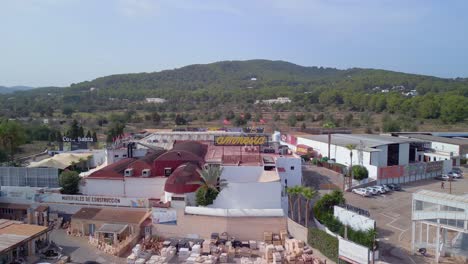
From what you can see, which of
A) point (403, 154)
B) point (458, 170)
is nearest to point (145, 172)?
point (403, 154)

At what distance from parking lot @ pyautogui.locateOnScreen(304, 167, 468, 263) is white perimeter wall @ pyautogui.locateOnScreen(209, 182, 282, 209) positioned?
8.44m

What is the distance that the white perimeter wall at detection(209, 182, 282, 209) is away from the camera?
33.0 m

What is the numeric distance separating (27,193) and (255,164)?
19.4 metres

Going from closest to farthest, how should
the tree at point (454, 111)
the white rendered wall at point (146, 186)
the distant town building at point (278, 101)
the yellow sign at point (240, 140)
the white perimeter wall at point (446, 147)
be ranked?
the white rendered wall at point (146, 186) → the yellow sign at point (240, 140) → the white perimeter wall at point (446, 147) → the tree at point (454, 111) → the distant town building at point (278, 101)

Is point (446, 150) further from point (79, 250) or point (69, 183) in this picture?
point (79, 250)

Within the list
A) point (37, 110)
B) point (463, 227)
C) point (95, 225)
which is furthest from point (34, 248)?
point (37, 110)

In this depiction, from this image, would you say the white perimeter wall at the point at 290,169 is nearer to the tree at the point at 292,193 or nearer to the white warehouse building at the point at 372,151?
the tree at the point at 292,193

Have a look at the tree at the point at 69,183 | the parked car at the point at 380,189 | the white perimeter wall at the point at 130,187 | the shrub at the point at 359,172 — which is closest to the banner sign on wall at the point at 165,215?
the white perimeter wall at the point at 130,187

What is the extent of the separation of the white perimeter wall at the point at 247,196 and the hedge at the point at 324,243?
551cm

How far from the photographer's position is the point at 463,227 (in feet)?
83.7

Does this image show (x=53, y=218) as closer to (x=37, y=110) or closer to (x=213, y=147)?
(x=213, y=147)

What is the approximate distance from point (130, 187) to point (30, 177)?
990cm

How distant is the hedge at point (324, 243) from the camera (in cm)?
2633

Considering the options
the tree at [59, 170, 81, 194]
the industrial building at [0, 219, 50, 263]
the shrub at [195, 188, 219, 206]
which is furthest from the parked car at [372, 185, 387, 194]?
the industrial building at [0, 219, 50, 263]
